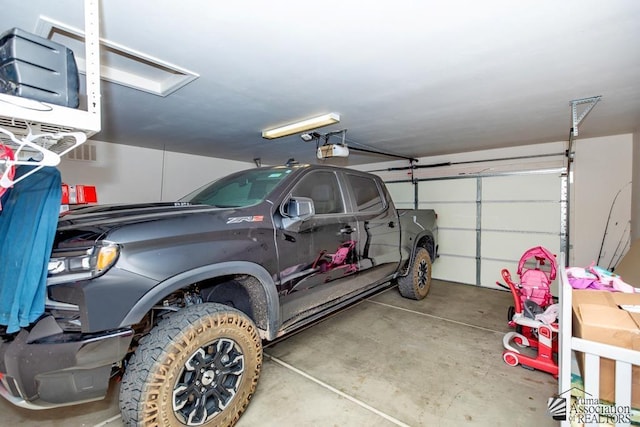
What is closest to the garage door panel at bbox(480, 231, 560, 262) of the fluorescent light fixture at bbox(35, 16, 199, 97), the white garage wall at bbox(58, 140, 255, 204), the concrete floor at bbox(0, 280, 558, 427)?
the concrete floor at bbox(0, 280, 558, 427)

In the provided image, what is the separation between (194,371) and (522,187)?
6110 millimetres

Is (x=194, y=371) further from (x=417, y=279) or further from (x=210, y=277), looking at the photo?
(x=417, y=279)

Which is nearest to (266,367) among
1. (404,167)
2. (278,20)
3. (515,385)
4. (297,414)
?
(297,414)

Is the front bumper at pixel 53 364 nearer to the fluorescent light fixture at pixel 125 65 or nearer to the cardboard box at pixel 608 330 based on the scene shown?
the fluorescent light fixture at pixel 125 65

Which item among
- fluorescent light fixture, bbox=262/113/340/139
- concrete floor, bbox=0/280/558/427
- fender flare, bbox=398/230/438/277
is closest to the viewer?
concrete floor, bbox=0/280/558/427

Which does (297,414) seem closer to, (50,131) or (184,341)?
(184,341)

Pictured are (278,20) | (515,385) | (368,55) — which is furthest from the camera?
(515,385)

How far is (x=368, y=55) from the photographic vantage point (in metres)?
2.18

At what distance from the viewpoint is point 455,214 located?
619cm

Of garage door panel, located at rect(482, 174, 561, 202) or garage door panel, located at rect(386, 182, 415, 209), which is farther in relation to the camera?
garage door panel, located at rect(386, 182, 415, 209)

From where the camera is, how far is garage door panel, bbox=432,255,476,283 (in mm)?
5957

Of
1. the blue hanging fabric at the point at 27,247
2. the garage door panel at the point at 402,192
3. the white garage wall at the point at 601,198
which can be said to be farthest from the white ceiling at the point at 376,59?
the garage door panel at the point at 402,192

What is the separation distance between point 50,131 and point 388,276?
3584 mm

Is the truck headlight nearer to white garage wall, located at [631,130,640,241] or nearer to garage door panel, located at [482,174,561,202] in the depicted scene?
white garage wall, located at [631,130,640,241]
